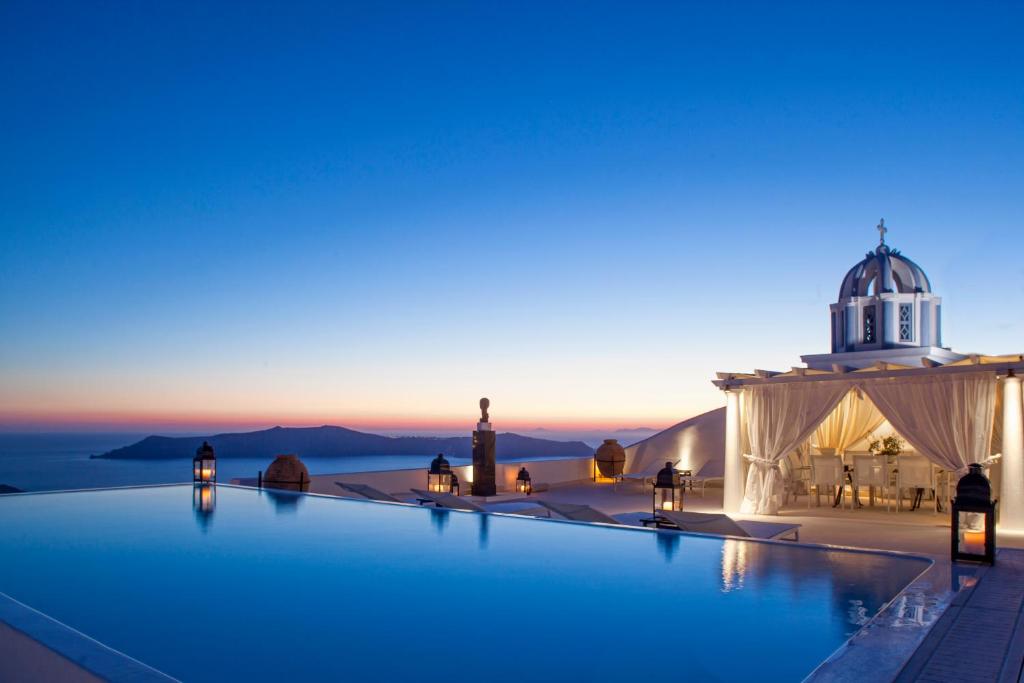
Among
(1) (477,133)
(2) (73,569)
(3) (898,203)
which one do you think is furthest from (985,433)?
(2) (73,569)

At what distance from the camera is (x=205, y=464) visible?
11.5 m

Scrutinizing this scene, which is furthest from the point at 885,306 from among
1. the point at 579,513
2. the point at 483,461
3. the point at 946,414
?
the point at 579,513

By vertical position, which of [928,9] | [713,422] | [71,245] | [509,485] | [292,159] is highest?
[928,9]

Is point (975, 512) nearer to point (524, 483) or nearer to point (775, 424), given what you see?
point (775, 424)

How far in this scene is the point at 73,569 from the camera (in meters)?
5.71

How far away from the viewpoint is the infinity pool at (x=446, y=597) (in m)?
3.57

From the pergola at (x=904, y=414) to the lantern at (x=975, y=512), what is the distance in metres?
5.20

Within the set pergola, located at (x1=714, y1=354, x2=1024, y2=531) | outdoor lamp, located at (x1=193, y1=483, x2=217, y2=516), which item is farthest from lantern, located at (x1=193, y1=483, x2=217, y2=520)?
pergola, located at (x1=714, y1=354, x2=1024, y2=531)

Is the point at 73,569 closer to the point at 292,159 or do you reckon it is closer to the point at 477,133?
the point at 292,159

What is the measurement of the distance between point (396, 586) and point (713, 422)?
12454mm

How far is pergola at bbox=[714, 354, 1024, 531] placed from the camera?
919 cm

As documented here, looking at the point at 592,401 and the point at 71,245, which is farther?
the point at 592,401

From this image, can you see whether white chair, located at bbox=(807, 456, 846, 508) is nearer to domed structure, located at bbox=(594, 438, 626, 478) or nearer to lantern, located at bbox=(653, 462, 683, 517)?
lantern, located at bbox=(653, 462, 683, 517)

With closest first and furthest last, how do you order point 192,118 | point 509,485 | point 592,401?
point 192,118 < point 509,485 < point 592,401
